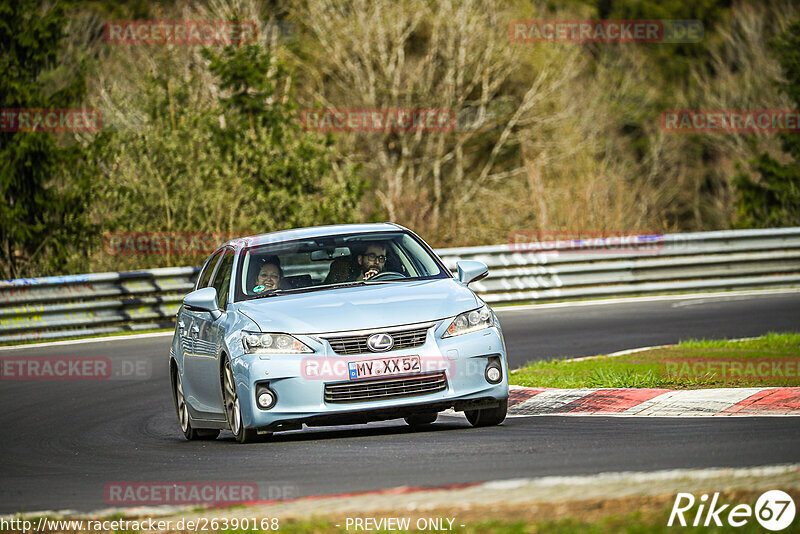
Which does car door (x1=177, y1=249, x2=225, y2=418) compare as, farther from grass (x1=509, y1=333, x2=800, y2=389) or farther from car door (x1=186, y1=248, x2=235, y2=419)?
grass (x1=509, y1=333, x2=800, y2=389)

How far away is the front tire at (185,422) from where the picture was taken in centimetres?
1040

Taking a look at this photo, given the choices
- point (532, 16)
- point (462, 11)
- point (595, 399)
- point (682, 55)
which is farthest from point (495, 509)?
point (682, 55)

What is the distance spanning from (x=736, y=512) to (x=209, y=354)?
17.6 feet

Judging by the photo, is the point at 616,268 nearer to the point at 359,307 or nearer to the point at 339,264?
the point at 339,264

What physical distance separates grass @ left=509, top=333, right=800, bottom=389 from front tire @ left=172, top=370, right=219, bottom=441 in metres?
2.95

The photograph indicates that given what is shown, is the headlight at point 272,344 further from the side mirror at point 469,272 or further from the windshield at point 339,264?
the side mirror at point 469,272

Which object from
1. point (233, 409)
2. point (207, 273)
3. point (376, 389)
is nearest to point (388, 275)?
point (376, 389)

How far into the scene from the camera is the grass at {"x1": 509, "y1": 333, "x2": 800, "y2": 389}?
1082cm

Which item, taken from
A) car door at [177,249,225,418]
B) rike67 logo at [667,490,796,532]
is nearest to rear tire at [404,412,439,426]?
car door at [177,249,225,418]

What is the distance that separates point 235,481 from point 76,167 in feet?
59.3

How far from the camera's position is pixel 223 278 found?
1049 cm

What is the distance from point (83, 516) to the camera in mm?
6340

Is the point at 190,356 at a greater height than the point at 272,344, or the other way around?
the point at 272,344

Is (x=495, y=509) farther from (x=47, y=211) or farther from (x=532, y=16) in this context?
(x=532, y=16)
